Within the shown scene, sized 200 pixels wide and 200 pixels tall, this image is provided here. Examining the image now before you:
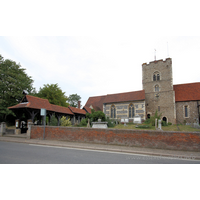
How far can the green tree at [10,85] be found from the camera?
79.5 ft

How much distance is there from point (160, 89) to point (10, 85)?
3170 cm

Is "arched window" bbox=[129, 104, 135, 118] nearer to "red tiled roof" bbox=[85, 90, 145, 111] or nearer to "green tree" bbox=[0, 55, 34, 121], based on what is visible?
"red tiled roof" bbox=[85, 90, 145, 111]

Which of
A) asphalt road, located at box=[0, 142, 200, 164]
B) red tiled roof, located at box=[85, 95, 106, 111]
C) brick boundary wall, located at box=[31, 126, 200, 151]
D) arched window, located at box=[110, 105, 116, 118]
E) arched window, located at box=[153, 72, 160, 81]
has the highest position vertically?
arched window, located at box=[153, 72, 160, 81]

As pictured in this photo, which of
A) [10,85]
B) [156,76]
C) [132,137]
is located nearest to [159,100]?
[156,76]

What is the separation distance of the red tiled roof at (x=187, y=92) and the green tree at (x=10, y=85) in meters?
33.3

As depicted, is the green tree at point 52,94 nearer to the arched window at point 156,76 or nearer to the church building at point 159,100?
the church building at point 159,100

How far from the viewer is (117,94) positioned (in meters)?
33.4

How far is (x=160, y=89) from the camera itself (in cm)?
2928

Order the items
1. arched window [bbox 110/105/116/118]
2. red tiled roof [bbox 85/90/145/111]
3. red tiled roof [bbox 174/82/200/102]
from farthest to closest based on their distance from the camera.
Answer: arched window [bbox 110/105/116/118], red tiled roof [bbox 85/90/145/111], red tiled roof [bbox 174/82/200/102]

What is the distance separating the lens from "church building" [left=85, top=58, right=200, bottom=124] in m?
26.6

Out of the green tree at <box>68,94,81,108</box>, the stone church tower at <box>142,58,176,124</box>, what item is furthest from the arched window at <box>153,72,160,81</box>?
the green tree at <box>68,94,81,108</box>

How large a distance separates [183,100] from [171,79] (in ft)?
17.1

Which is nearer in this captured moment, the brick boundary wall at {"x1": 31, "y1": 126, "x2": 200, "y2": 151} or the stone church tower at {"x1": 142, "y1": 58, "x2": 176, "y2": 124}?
the brick boundary wall at {"x1": 31, "y1": 126, "x2": 200, "y2": 151}

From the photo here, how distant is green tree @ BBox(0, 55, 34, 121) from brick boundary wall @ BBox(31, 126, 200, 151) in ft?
58.2
